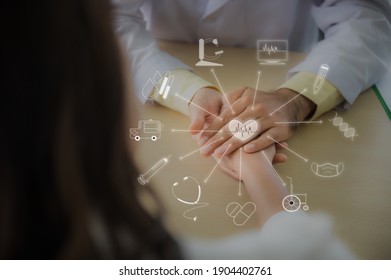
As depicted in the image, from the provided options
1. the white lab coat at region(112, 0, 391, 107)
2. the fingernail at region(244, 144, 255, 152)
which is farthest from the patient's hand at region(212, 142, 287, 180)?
the white lab coat at region(112, 0, 391, 107)

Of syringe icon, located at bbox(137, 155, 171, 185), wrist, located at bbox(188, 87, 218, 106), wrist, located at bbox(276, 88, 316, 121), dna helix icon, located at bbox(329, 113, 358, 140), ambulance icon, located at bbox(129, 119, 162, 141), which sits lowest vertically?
syringe icon, located at bbox(137, 155, 171, 185)

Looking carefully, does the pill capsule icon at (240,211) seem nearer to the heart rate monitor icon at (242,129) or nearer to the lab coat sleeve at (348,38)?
the heart rate monitor icon at (242,129)

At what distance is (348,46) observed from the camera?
0.90m

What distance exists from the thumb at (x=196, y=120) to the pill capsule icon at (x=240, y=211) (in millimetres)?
133

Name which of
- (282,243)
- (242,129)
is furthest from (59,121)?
(282,243)

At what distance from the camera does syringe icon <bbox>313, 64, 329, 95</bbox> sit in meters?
0.90

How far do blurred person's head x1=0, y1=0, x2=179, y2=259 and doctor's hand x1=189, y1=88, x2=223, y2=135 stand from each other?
0.14 m

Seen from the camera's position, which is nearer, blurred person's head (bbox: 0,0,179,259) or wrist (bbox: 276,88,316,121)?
blurred person's head (bbox: 0,0,179,259)

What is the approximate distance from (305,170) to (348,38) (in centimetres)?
22

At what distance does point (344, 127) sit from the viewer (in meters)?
0.91

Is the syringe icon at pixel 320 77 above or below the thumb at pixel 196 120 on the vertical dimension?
above

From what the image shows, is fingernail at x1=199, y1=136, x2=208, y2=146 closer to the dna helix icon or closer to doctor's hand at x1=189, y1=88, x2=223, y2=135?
doctor's hand at x1=189, y1=88, x2=223, y2=135

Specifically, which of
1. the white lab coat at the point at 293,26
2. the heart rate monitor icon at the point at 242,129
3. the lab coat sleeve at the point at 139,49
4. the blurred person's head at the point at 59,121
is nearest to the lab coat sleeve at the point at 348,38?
the white lab coat at the point at 293,26

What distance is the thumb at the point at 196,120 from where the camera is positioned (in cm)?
90
